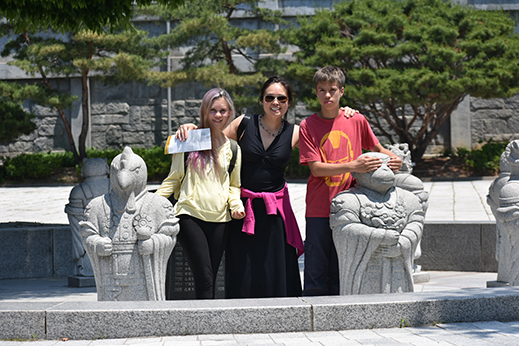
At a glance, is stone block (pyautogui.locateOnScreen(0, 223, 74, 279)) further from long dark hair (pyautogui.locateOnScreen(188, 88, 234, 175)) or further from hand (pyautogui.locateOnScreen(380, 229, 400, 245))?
hand (pyautogui.locateOnScreen(380, 229, 400, 245))

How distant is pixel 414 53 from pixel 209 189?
12.9m

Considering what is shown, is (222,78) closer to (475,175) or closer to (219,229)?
(475,175)

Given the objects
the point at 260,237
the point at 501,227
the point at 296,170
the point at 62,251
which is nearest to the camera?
the point at 260,237

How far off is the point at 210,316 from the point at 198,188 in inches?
37.4

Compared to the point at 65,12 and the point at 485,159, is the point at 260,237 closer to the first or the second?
the point at 65,12

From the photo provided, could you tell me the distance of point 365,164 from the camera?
3.95 metres

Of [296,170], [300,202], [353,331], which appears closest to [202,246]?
[353,331]

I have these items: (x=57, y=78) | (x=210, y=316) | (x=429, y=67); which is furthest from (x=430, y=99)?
(x=210, y=316)

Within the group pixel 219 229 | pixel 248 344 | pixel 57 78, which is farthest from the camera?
pixel 57 78

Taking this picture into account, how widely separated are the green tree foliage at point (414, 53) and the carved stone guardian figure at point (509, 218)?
1001 cm

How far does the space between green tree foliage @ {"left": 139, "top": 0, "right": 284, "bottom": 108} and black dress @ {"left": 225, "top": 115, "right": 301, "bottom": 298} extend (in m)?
11.7

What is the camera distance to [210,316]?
354 centimetres

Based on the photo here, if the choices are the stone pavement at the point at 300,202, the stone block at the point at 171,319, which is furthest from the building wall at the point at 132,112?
the stone block at the point at 171,319

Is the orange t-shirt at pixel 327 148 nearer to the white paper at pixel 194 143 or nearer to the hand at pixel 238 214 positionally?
the hand at pixel 238 214
